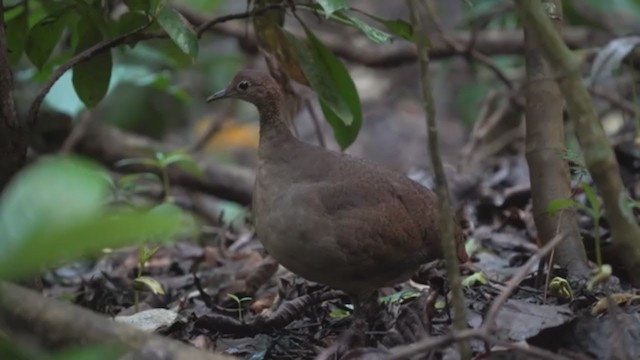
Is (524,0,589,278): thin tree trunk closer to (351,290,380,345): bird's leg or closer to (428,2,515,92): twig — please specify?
(351,290,380,345): bird's leg

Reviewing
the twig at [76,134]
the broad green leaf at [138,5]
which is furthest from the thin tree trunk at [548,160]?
the twig at [76,134]

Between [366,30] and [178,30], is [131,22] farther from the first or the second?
[366,30]

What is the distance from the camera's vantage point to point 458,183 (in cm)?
446

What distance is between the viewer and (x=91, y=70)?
286cm

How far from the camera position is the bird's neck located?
2719 mm

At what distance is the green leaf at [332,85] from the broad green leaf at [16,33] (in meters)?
0.72

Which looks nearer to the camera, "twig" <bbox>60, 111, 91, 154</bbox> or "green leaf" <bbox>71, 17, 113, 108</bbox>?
"green leaf" <bbox>71, 17, 113, 108</bbox>

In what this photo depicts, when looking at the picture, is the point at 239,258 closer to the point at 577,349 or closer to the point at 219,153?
the point at 577,349

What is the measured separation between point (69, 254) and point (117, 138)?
4.25 metres

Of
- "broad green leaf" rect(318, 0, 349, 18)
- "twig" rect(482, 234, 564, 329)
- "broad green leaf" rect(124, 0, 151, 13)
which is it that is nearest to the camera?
"twig" rect(482, 234, 564, 329)

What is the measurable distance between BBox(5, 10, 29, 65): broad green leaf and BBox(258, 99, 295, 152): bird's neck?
2.24ft

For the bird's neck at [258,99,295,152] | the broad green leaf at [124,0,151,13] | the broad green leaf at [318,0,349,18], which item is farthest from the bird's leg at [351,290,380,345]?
the broad green leaf at [124,0,151,13]

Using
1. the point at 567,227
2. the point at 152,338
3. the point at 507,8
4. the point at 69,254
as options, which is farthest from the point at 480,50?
the point at 69,254

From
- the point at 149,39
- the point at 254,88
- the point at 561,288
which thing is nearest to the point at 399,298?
the point at 561,288
